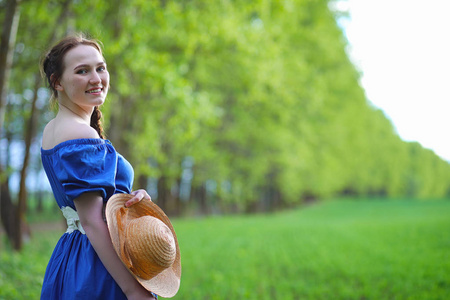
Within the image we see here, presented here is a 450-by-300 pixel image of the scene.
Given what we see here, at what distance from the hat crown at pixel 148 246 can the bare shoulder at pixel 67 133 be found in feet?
1.50

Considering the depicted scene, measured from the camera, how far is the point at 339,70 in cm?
2534

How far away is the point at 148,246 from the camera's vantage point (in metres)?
1.77

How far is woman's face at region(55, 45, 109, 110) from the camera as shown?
6.23 ft

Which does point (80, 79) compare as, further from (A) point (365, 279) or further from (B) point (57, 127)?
(A) point (365, 279)

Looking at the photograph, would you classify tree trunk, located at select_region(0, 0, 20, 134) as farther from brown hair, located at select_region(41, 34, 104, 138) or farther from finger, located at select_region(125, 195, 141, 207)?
finger, located at select_region(125, 195, 141, 207)

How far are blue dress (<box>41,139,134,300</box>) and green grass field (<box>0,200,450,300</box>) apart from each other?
3.94 meters

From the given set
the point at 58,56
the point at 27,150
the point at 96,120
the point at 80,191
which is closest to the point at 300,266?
the point at 27,150

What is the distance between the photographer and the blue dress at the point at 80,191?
175 cm

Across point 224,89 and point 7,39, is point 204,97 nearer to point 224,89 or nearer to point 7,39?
point 7,39

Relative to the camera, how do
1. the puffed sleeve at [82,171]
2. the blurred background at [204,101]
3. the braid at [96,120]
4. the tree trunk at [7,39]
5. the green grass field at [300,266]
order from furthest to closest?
1. the blurred background at [204,101]
2. the green grass field at [300,266]
3. the tree trunk at [7,39]
4. the braid at [96,120]
5. the puffed sleeve at [82,171]

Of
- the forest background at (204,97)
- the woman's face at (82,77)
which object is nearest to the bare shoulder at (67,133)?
the woman's face at (82,77)

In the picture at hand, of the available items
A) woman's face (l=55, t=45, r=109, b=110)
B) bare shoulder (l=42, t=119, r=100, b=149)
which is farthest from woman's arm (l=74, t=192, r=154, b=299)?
woman's face (l=55, t=45, r=109, b=110)

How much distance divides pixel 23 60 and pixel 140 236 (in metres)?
9.88

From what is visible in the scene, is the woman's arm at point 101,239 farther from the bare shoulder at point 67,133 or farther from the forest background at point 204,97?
the forest background at point 204,97
